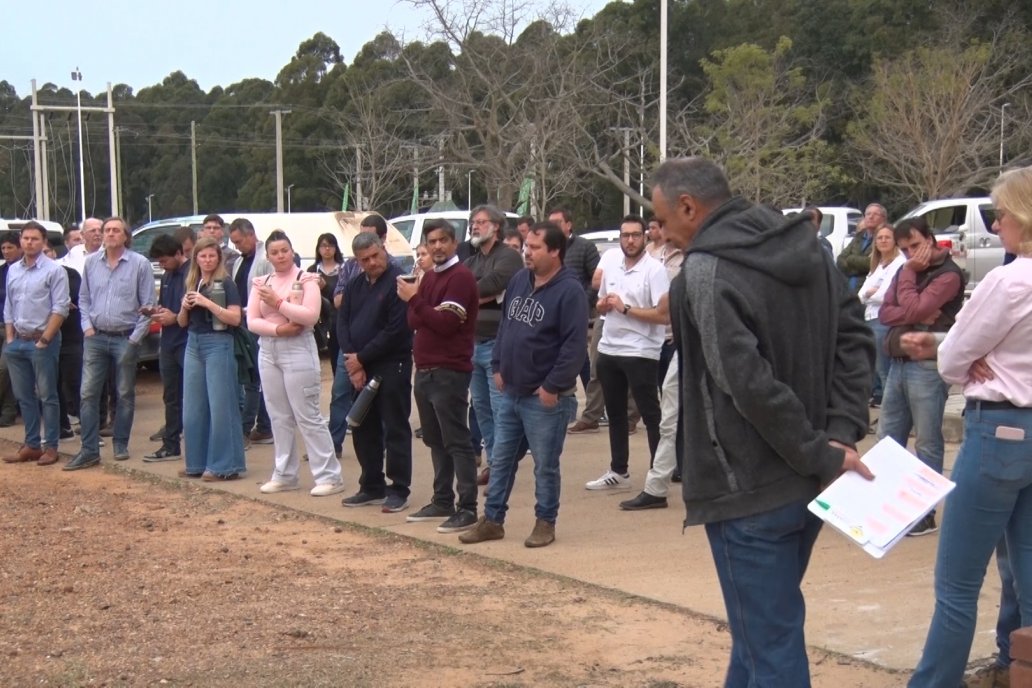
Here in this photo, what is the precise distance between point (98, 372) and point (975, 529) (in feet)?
26.9

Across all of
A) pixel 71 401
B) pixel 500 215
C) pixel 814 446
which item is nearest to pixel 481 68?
pixel 71 401

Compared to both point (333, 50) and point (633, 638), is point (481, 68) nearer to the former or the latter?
point (633, 638)

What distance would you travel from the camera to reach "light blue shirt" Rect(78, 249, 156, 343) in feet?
35.3

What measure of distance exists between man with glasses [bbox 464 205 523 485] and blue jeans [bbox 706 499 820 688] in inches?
221

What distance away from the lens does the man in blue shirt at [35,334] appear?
11.0m

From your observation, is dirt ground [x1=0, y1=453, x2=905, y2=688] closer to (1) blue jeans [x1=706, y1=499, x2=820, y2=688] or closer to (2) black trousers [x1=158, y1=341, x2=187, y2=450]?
(1) blue jeans [x1=706, y1=499, x2=820, y2=688]

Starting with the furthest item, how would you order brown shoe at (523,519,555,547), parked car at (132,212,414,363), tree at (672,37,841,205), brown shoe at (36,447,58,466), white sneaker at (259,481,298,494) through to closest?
tree at (672,37,841,205) → parked car at (132,212,414,363) → brown shoe at (36,447,58,466) → white sneaker at (259,481,298,494) → brown shoe at (523,519,555,547)

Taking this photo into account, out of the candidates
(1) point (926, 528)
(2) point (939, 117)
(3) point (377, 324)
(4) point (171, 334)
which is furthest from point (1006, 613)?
(2) point (939, 117)

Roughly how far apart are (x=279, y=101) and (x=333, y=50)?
393 centimetres

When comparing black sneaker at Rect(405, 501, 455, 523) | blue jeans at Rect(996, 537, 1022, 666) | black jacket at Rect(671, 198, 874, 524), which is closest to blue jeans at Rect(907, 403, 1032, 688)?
blue jeans at Rect(996, 537, 1022, 666)

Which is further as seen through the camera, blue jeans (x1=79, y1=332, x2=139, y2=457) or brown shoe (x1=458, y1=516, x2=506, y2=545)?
blue jeans (x1=79, y1=332, x2=139, y2=457)

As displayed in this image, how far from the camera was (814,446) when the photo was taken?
371cm

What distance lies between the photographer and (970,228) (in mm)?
23234

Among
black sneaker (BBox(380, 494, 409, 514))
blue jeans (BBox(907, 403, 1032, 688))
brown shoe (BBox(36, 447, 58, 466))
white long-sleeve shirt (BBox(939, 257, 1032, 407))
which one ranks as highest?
white long-sleeve shirt (BBox(939, 257, 1032, 407))
